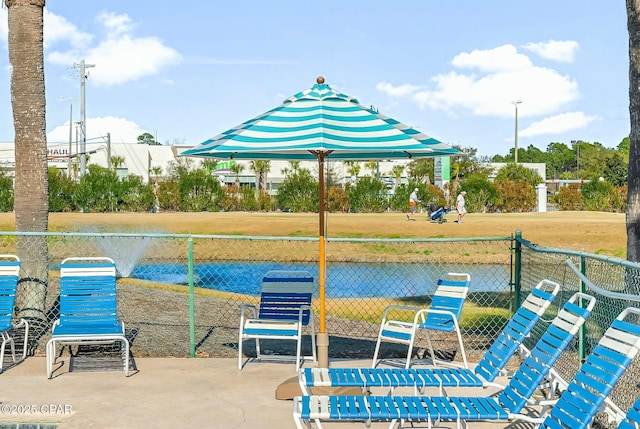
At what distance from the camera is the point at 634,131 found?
8.61 m

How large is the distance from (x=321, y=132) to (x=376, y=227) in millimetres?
27340

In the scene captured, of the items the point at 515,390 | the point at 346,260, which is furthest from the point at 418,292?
the point at 515,390

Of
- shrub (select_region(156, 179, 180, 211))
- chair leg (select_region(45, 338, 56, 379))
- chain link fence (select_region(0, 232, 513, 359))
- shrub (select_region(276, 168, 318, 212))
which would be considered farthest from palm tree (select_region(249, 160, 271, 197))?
chair leg (select_region(45, 338, 56, 379))

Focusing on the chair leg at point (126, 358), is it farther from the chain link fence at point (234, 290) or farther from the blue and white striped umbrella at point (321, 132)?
the blue and white striped umbrella at point (321, 132)

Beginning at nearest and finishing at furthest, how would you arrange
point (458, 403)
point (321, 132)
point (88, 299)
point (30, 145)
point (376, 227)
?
1. point (458, 403)
2. point (321, 132)
3. point (88, 299)
4. point (30, 145)
5. point (376, 227)

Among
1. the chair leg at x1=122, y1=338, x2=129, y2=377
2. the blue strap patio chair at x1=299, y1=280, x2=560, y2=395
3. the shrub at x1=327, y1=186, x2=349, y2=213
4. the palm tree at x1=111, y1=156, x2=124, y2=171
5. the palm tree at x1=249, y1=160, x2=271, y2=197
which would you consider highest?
the palm tree at x1=111, y1=156, x2=124, y2=171

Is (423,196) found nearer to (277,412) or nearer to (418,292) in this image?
(418,292)

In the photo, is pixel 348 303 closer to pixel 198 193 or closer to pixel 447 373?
pixel 447 373

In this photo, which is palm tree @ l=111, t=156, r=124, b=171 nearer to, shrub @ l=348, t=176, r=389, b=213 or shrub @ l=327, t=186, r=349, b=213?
shrub @ l=327, t=186, r=349, b=213

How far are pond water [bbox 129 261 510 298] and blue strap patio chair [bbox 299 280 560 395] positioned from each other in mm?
9985

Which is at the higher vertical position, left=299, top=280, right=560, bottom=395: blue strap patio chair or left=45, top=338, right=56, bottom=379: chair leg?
left=299, top=280, right=560, bottom=395: blue strap patio chair

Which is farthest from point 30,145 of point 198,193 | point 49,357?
point 198,193

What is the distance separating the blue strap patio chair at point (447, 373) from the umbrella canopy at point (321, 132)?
1.37 meters

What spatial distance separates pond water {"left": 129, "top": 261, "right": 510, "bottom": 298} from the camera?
17500 mm
